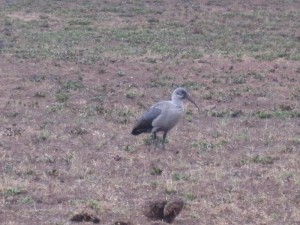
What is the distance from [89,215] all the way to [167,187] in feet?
4.60

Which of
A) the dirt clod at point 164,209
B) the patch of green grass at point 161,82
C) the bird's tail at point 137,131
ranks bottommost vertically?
the patch of green grass at point 161,82

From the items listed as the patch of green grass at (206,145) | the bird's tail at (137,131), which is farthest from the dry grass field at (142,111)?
the bird's tail at (137,131)

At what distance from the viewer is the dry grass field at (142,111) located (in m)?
8.77

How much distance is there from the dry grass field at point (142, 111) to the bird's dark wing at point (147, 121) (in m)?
0.22

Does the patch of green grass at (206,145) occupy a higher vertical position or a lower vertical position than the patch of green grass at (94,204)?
lower

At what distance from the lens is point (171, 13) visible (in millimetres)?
27141

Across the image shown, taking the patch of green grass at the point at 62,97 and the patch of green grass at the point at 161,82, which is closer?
the patch of green grass at the point at 62,97

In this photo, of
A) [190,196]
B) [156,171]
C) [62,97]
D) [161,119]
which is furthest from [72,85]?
[190,196]

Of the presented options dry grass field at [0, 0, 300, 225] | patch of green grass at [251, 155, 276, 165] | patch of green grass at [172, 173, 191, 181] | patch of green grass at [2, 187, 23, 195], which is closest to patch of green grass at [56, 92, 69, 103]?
dry grass field at [0, 0, 300, 225]

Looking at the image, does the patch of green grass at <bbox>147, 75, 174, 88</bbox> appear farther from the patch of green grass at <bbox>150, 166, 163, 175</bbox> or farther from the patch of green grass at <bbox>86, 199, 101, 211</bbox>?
the patch of green grass at <bbox>86, 199, 101, 211</bbox>

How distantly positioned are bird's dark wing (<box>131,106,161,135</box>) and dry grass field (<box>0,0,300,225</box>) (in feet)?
0.71

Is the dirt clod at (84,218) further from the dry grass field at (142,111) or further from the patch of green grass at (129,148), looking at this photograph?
the patch of green grass at (129,148)

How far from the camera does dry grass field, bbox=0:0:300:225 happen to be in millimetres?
8766

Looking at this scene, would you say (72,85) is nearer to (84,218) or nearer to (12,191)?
(12,191)
